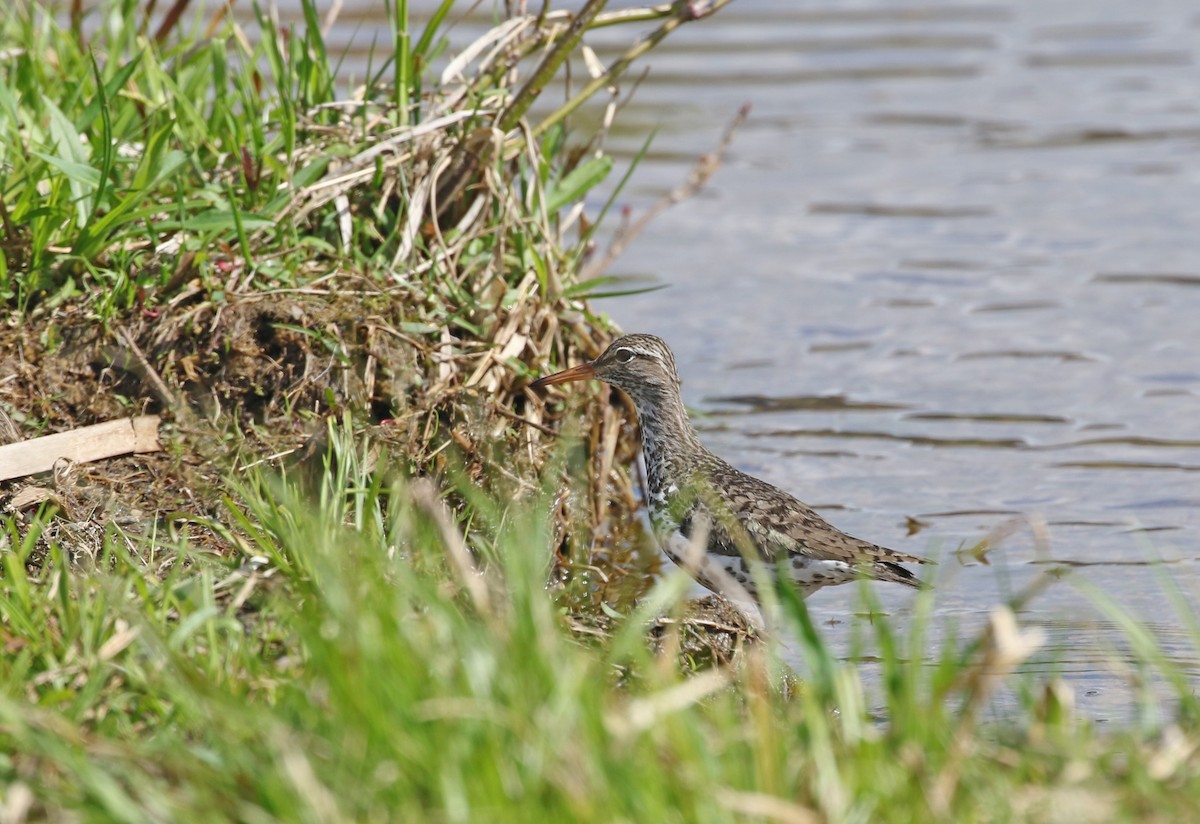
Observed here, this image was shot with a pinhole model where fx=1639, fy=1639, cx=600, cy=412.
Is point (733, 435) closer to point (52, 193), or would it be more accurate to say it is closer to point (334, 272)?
point (334, 272)

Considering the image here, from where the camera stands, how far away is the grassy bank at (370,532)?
366cm

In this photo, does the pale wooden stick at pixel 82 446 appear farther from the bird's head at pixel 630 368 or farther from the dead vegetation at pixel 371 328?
the bird's head at pixel 630 368

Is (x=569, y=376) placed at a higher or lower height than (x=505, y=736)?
lower

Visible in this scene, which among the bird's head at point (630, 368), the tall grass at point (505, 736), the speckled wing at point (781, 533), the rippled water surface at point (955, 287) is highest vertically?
the tall grass at point (505, 736)

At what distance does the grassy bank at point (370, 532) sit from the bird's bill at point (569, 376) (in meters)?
0.12

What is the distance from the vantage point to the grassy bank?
12.0 feet

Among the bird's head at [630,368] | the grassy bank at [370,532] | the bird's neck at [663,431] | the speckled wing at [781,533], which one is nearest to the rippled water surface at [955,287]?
the speckled wing at [781,533]

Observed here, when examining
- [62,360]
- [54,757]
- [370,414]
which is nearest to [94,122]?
[62,360]

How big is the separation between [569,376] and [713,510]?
3.40 feet

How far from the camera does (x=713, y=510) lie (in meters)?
6.48

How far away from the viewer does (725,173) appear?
13984 mm

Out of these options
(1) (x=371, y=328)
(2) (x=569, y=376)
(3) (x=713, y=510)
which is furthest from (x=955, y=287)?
(1) (x=371, y=328)

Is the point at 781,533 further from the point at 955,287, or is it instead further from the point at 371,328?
the point at 955,287

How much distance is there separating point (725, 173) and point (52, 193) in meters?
7.89
